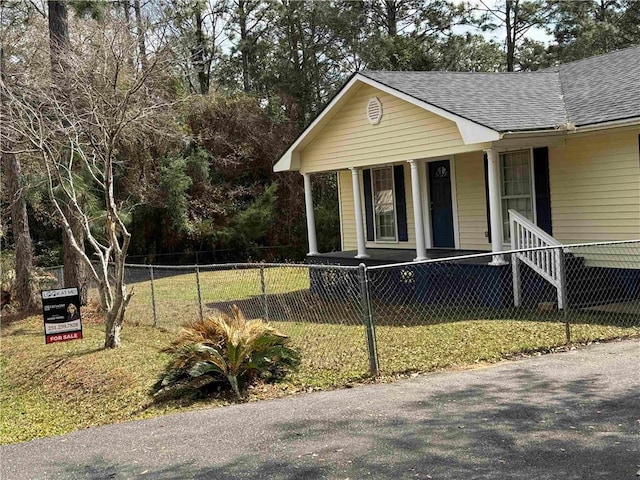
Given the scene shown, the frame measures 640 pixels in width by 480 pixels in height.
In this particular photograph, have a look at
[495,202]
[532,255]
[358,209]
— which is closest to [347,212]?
[358,209]

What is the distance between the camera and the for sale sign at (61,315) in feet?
32.5

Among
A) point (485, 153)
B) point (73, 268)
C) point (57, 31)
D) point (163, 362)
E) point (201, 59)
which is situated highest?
point (201, 59)

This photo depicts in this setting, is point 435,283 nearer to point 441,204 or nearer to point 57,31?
point 441,204

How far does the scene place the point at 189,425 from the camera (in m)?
5.91

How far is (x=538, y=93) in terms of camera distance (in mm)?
13586

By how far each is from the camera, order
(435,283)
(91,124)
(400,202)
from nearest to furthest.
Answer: (91,124) < (435,283) < (400,202)

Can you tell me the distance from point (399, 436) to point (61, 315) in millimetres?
6707

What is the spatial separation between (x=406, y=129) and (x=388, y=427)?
876 cm

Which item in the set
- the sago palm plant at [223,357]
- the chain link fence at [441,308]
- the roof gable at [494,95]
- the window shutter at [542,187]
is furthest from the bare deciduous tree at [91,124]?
the window shutter at [542,187]

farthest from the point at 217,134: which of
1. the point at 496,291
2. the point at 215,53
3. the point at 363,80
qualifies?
the point at 496,291

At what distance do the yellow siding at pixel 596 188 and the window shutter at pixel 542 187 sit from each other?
9 centimetres

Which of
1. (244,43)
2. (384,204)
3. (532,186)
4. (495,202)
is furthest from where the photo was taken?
(244,43)

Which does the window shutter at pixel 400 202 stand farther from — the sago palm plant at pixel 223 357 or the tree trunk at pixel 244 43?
the tree trunk at pixel 244 43

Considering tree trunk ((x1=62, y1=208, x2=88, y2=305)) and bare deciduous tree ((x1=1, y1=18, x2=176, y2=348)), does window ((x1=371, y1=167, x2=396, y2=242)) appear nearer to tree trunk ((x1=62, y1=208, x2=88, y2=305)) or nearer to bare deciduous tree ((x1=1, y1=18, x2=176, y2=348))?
bare deciduous tree ((x1=1, y1=18, x2=176, y2=348))
